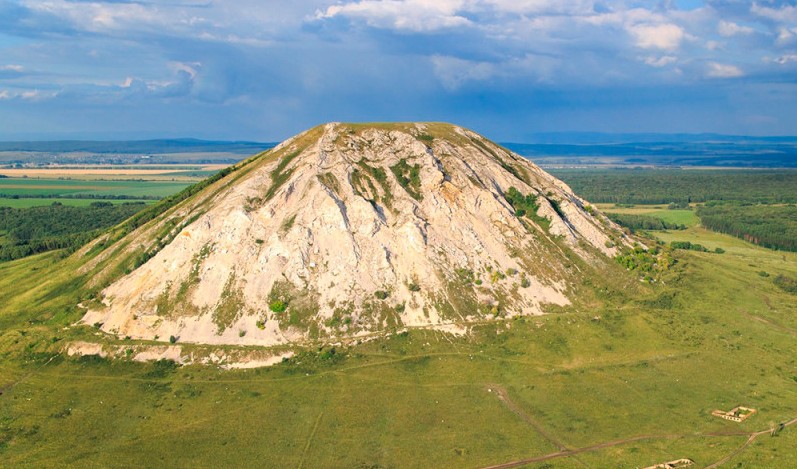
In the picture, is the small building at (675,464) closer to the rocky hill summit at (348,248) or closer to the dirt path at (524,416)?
the dirt path at (524,416)

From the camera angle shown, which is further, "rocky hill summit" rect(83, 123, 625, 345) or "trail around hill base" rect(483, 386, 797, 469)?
"rocky hill summit" rect(83, 123, 625, 345)

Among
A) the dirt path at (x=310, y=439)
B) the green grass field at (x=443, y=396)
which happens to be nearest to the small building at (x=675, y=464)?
the green grass field at (x=443, y=396)

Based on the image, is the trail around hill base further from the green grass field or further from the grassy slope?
the grassy slope

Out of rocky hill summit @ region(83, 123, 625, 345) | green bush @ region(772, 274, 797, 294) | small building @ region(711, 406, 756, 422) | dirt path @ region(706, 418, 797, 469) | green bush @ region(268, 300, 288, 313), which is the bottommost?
dirt path @ region(706, 418, 797, 469)

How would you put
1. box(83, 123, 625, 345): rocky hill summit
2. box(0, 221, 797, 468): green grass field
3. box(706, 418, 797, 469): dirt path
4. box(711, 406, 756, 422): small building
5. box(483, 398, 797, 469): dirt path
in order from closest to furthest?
box(706, 418, 797, 469): dirt path, box(483, 398, 797, 469): dirt path, box(0, 221, 797, 468): green grass field, box(711, 406, 756, 422): small building, box(83, 123, 625, 345): rocky hill summit

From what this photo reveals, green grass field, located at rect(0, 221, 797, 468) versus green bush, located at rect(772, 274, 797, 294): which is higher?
green bush, located at rect(772, 274, 797, 294)

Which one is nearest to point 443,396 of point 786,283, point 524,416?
point 524,416

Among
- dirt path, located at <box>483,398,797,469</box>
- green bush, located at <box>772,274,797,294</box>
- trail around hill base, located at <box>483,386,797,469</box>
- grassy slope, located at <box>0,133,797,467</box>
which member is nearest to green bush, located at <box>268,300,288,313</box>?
→ grassy slope, located at <box>0,133,797,467</box>

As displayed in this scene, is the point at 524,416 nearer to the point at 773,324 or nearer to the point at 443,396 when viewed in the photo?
the point at 443,396

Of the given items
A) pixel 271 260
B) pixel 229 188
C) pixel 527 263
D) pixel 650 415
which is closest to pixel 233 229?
pixel 271 260
